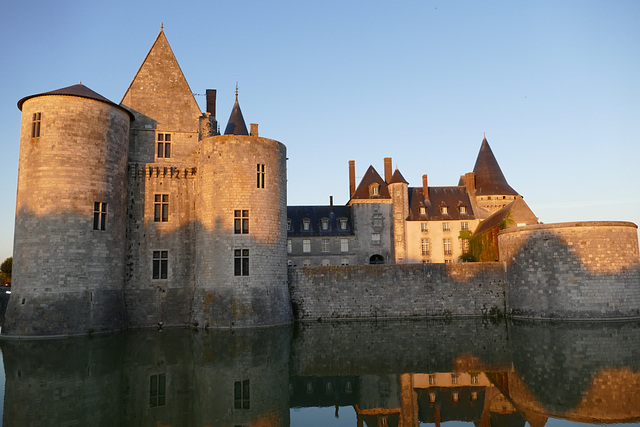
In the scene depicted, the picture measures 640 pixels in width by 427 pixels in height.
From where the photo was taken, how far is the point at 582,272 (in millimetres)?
19562

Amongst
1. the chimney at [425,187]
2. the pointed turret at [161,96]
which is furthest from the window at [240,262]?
the chimney at [425,187]

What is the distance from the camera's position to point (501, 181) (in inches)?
1531

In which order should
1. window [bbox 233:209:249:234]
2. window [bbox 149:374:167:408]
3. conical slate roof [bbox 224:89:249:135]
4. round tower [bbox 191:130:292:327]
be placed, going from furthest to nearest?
conical slate roof [bbox 224:89:249:135] → window [bbox 233:209:249:234] → round tower [bbox 191:130:292:327] → window [bbox 149:374:167:408]

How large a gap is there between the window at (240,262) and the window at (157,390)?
7895 mm

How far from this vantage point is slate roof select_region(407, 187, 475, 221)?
37375mm

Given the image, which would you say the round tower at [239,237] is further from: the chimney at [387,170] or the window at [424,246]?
the window at [424,246]

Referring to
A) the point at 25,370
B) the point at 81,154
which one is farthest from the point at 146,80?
the point at 25,370

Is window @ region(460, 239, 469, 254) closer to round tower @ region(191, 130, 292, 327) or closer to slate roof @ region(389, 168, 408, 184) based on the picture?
slate roof @ region(389, 168, 408, 184)

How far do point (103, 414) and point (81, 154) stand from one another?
1196cm

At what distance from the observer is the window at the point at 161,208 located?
65.6ft

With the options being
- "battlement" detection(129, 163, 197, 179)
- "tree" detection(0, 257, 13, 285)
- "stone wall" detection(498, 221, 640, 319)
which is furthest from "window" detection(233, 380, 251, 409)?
"tree" detection(0, 257, 13, 285)

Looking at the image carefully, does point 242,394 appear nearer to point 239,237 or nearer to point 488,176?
point 239,237

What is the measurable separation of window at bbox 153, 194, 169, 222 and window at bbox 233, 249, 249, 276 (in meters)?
3.77

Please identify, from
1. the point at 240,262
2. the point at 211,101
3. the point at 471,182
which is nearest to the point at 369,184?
the point at 471,182
